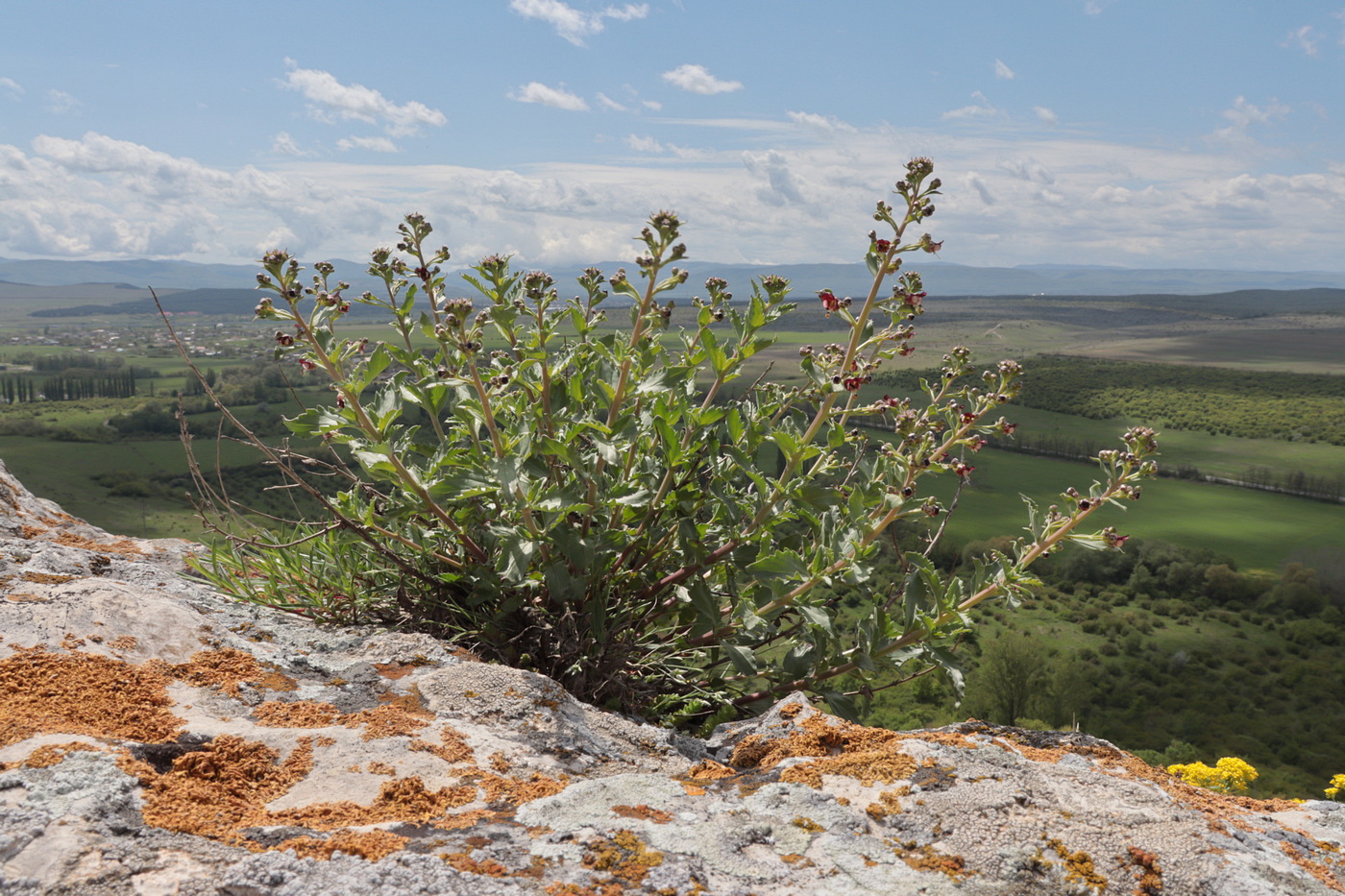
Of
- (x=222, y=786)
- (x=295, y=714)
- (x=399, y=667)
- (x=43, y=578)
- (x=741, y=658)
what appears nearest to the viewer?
(x=222, y=786)

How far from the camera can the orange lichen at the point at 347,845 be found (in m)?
1.82

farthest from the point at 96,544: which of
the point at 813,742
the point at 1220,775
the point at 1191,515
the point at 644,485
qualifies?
the point at 1191,515

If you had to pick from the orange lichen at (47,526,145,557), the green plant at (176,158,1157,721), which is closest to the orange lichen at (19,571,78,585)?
the green plant at (176,158,1157,721)

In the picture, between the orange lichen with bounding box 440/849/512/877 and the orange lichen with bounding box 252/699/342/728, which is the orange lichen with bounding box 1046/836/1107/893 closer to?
the orange lichen with bounding box 440/849/512/877

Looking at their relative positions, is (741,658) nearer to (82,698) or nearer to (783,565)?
(783,565)

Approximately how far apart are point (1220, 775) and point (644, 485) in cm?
358

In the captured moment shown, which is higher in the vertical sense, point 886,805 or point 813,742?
point 886,805

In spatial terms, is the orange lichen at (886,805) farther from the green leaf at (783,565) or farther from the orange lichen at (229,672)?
the orange lichen at (229,672)

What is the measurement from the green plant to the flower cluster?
1780 millimetres

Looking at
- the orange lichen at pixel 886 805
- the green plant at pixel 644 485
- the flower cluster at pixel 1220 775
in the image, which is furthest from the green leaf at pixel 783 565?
the flower cluster at pixel 1220 775

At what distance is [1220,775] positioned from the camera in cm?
438

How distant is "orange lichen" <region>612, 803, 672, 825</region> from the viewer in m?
2.19

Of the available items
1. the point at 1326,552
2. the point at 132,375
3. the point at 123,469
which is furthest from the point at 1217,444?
the point at 132,375

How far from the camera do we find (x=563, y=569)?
3568 mm
